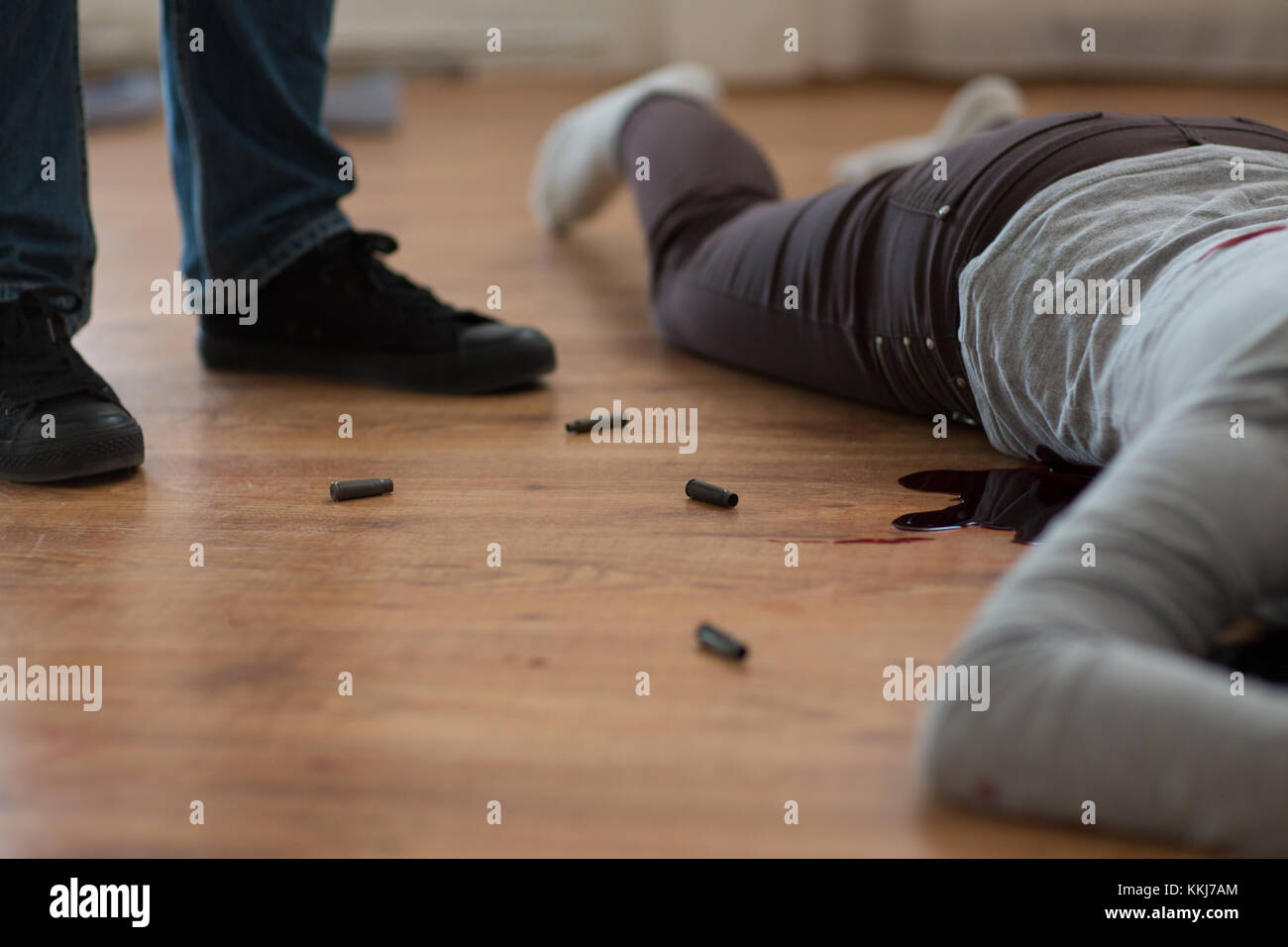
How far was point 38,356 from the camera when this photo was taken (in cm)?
106

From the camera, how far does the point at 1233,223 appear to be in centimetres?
85

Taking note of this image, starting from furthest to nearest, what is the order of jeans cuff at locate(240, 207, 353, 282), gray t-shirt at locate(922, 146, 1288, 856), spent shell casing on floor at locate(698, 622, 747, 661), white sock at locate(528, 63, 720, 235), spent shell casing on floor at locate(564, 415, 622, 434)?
white sock at locate(528, 63, 720, 235) < jeans cuff at locate(240, 207, 353, 282) < spent shell casing on floor at locate(564, 415, 622, 434) < spent shell casing on floor at locate(698, 622, 747, 661) < gray t-shirt at locate(922, 146, 1288, 856)

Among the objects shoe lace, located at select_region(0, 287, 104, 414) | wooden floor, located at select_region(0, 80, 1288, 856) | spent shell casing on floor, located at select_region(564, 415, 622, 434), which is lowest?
wooden floor, located at select_region(0, 80, 1288, 856)

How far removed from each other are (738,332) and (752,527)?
346 millimetres

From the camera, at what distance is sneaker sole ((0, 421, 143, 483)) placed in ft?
3.34

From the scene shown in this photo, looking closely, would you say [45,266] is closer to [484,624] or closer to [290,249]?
[290,249]

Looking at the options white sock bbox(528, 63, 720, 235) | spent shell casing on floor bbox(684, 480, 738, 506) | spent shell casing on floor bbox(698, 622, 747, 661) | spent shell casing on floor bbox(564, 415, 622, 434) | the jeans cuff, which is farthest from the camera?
white sock bbox(528, 63, 720, 235)

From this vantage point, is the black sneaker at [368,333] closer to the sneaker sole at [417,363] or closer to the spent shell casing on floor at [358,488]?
the sneaker sole at [417,363]

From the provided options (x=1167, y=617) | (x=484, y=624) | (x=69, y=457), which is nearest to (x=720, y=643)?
(x=484, y=624)

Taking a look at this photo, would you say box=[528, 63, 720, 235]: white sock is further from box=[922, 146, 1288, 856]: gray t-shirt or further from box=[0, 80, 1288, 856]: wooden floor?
box=[922, 146, 1288, 856]: gray t-shirt

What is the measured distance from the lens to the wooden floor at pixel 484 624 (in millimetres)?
638

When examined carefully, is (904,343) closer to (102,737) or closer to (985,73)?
(102,737)

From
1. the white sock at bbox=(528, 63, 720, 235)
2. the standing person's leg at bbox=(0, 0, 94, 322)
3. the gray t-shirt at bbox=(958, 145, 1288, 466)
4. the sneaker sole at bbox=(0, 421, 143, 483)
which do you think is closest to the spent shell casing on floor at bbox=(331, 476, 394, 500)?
the sneaker sole at bbox=(0, 421, 143, 483)
